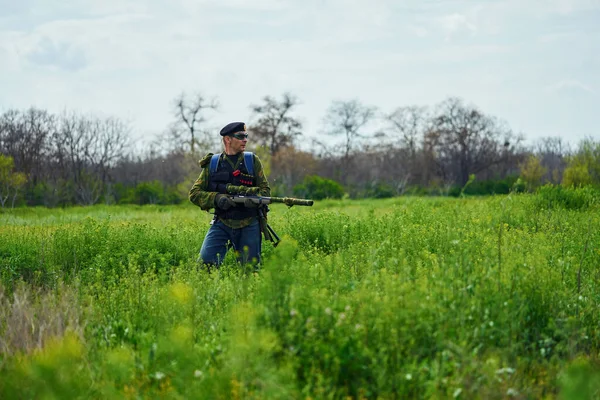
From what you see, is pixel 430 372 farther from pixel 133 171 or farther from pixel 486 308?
pixel 133 171

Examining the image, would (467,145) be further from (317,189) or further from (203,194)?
(203,194)

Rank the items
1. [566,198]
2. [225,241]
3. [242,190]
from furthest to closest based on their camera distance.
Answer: [566,198] < [225,241] < [242,190]

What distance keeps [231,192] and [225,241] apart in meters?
0.67

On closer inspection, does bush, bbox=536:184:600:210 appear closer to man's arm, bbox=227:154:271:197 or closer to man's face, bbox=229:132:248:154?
man's arm, bbox=227:154:271:197

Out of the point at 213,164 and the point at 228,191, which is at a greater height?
the point at 213,164

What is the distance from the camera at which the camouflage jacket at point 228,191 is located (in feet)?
25.0

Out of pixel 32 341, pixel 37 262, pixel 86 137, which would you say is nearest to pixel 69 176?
pixel 86 137

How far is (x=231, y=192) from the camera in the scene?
764cm

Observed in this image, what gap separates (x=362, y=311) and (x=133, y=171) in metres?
56.4

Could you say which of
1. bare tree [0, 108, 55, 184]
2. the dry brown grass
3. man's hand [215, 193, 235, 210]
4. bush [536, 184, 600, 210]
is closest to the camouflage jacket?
man's hand [215, 193, 235, 210]

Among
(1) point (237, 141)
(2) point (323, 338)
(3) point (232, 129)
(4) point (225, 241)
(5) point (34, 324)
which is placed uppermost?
(3) point (232, 129)

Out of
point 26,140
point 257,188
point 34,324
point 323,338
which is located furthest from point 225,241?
point 26,140

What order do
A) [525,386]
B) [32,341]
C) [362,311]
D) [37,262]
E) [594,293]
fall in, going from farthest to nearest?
1. [37,262]
2. [594,293]
3. [32,341]
4. [362,311]
5. [525,386]

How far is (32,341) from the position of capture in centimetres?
481
